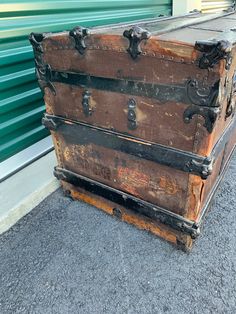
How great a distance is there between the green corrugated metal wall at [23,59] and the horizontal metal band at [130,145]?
30 centimetres

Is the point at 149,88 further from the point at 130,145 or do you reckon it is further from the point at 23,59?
the point at 23,59

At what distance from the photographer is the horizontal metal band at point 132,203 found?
1495 millimetres

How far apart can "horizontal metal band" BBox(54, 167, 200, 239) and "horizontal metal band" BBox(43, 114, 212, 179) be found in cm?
29

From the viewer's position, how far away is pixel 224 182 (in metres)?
2.20

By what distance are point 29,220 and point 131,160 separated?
35.7 inches

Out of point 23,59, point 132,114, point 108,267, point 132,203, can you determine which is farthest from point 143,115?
point 23,59

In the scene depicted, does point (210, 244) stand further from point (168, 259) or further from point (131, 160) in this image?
point (131, 160)

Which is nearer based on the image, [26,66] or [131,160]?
[131,160]

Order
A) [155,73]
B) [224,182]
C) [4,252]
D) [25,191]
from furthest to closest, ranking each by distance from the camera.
Answer: [224,182]
[25,191]
[4,252]
[155,73]

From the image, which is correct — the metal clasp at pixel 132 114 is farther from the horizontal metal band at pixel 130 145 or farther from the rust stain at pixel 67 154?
the rust stain at pixel 67 154

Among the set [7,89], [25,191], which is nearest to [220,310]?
[25,191]

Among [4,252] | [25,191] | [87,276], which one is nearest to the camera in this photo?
[87,276]

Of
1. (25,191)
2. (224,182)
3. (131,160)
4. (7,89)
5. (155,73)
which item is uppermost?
(155,73)

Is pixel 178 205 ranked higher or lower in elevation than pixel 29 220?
higher
